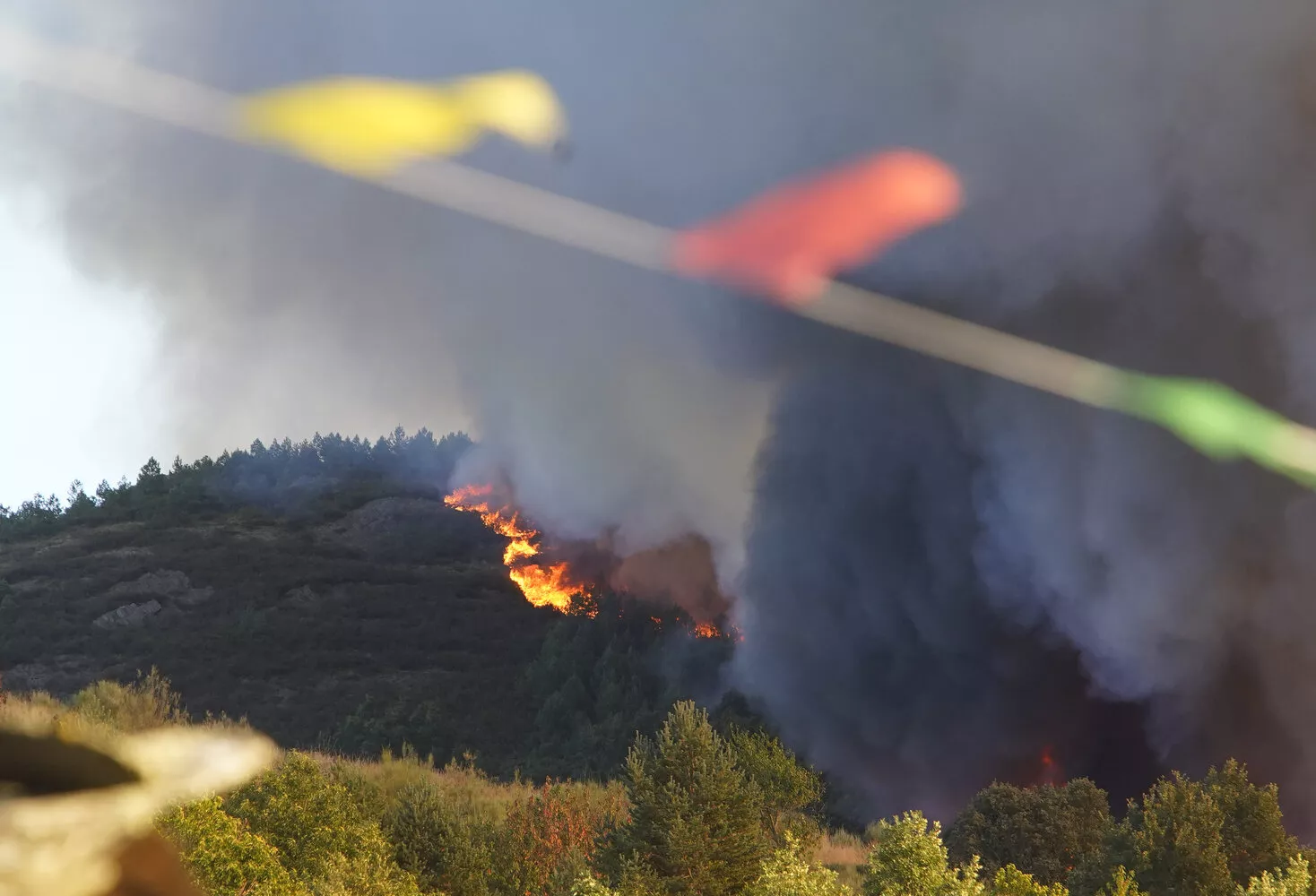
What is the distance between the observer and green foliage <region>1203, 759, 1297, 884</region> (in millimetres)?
28641

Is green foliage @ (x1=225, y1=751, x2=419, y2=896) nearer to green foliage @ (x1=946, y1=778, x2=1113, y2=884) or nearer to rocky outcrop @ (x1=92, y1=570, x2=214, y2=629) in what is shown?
green foliage @ (x1=946, y1=778, x2=1113, y2=884)

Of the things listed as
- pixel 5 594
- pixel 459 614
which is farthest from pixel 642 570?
pixel 5 594

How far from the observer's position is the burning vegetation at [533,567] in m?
119

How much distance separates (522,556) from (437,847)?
334 ft

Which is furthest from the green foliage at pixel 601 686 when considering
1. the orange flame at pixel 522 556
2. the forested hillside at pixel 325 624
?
the orange flame at pixel 522 556

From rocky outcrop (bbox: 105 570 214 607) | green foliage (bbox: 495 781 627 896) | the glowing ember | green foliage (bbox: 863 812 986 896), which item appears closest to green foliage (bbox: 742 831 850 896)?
green foliage (bbox: 863 812 986 896)

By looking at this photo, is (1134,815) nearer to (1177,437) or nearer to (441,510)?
(1177,437)

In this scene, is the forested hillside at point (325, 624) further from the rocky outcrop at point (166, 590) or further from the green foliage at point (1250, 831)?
the green foliage at point (1250, 831)

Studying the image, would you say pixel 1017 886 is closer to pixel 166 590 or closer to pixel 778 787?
pixel 778 787

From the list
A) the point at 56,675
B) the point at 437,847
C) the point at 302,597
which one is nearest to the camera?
the point at 437,847

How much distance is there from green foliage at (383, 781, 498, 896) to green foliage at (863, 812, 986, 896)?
14.5 m

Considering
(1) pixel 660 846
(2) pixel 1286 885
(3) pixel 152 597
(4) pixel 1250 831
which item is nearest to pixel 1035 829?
(4) pixel 1250 831

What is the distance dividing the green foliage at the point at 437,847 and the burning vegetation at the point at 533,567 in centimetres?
7558

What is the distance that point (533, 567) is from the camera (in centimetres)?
12838
